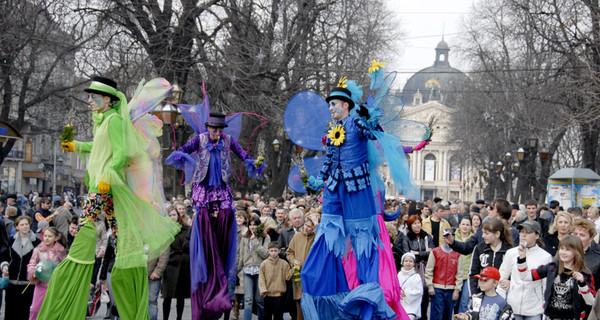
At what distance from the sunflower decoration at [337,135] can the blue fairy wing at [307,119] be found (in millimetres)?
894

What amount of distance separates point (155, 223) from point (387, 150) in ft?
7.62

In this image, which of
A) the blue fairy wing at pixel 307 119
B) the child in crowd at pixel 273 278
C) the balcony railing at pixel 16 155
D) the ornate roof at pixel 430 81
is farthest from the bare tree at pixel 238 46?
the ornate roof at pixel 430 81

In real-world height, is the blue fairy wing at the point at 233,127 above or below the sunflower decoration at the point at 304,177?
above

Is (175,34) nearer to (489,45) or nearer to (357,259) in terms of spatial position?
(357,259)

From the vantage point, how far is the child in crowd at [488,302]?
752 centimetres

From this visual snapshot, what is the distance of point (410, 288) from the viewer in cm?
989

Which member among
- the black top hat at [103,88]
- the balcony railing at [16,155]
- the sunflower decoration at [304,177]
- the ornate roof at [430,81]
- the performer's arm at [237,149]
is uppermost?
the ornate roof at [430,81]

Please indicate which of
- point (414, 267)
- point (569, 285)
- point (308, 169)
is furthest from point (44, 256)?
point (569, 285)

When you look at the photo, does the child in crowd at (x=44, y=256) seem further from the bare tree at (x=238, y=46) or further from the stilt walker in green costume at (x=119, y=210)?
the bare tree at (x=238, y=46)

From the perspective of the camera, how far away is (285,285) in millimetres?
10375

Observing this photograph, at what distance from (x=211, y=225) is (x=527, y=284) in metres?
3.51

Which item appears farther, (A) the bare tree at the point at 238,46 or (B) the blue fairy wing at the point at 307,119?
(A) the bare tree at the point at 238,46

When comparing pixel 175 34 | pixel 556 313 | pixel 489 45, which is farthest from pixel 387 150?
pixel 489 45

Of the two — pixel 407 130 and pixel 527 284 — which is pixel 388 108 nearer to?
pixel 407 130
